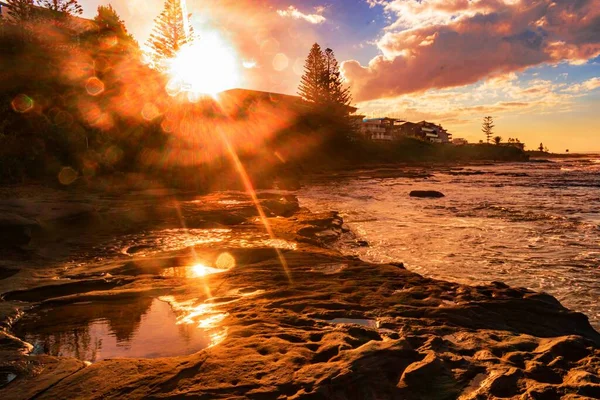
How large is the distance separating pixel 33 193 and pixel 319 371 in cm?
1741

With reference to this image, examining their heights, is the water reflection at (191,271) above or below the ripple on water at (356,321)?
above

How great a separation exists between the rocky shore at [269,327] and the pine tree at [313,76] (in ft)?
244

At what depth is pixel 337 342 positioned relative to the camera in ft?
13.7

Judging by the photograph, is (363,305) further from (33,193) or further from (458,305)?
(33,193)

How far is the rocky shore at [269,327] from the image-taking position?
11.4ft

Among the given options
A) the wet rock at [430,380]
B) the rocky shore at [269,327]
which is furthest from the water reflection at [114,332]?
the wet rock at [430,380]

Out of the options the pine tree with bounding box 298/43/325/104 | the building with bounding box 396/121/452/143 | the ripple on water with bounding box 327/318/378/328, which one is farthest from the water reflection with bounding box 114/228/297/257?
the building with bounding box 396/121/452/143

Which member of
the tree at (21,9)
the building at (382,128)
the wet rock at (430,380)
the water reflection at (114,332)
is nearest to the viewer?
the wet rock at (430,380)

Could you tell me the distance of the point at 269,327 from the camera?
15.6ft

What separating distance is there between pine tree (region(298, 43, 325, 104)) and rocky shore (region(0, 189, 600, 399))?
Answer: 2930 inches

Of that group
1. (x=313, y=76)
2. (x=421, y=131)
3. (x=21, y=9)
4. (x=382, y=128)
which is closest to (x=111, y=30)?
(x=21, y=9)

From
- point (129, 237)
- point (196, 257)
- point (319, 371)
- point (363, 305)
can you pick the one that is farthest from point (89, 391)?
point (129, 237)

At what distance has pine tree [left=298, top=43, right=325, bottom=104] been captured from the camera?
8031cm

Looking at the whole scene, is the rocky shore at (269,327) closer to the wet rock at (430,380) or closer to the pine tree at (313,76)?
the wet rock at (430,380)
